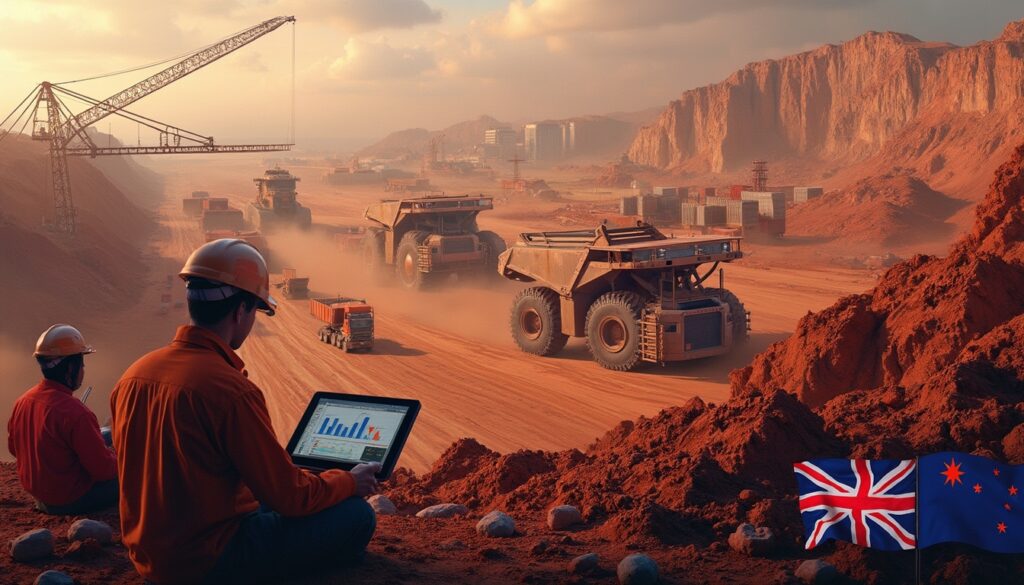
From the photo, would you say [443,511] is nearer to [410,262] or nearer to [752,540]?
[752,540]

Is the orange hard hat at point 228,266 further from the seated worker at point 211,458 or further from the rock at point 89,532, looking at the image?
the rock at point 89,532

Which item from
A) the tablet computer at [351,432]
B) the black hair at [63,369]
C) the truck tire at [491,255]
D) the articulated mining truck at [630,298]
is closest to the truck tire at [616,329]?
the articulated mining truck at [630,298]

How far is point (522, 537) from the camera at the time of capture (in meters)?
6.32

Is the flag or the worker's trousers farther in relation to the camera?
the flag

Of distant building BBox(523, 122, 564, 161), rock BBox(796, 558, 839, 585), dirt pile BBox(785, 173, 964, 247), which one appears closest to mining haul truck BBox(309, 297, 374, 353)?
rock BBox(796, 558, 839, 585)

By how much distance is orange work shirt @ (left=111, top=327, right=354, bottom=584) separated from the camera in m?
4.02

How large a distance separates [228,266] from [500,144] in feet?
605

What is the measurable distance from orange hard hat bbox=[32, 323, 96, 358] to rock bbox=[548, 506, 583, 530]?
3.44 metres

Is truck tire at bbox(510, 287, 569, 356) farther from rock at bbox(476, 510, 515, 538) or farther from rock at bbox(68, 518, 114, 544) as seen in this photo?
rock at bbox(68, 518, 114, 544)

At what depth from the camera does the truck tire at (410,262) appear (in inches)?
1120

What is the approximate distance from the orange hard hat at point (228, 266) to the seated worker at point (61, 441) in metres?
2.54

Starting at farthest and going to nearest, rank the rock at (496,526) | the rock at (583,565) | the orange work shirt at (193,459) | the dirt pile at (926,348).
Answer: the dirt pile at (926,348) < the rock at (496,526) < the rock at (583,565) < the orange work shirt at (193,459)

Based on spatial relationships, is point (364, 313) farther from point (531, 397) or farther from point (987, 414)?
point (987, 414)

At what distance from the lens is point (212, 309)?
434 cm
